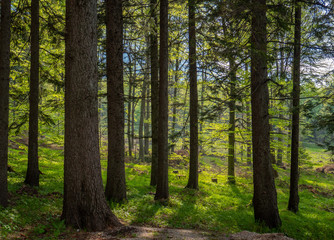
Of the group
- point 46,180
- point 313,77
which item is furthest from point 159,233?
point 313,77

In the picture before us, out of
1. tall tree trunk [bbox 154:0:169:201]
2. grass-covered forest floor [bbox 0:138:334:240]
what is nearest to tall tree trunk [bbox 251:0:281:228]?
grass-covered forest floor [bbox 0:138:334:240]

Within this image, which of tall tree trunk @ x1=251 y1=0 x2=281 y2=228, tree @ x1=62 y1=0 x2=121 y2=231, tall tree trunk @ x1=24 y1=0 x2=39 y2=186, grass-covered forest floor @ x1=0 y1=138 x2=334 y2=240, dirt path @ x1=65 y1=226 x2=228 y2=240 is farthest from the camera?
tall tree trunk @ x1=24 y1=0 x2=39 y2=186

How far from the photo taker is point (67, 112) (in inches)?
193

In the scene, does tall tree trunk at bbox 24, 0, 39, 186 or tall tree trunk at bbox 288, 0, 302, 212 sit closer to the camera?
tall tree trunk at bbox 24, 0, 39, 186

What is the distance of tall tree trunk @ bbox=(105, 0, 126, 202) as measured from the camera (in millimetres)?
7363

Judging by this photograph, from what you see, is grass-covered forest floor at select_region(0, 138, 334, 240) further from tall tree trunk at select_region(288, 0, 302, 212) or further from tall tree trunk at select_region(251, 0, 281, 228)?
tall tree trunk at select_region(288, 0, 302, 212)

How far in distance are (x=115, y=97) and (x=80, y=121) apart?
8.68ft

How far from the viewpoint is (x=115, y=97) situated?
7.38 m

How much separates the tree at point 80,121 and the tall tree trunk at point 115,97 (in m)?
2.42

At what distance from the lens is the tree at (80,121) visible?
485cm

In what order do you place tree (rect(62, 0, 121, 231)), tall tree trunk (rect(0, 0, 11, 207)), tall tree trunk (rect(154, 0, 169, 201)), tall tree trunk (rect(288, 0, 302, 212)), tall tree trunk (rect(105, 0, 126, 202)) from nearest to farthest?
1. tree (rect(62, 0, 121, 231))
2. tall tree trunk (rect(0, 0, 11, 207))
3. tall tree trunk (rect(105, 0, 126, 202))
4. tall tree trunk (rect(154, 0, 169, 201))
5. tall tree trunk (rect(288, 0, 302, 212))

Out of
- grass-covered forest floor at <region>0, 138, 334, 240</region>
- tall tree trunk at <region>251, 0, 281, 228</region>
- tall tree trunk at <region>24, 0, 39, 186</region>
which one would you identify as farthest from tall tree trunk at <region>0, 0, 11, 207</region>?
tall tree trunk at <region>251, 0, 281, 228</region>

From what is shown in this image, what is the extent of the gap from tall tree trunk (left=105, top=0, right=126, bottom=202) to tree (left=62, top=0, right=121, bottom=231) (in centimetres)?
242

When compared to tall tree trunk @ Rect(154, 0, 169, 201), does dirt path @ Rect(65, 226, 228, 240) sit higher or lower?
lower
